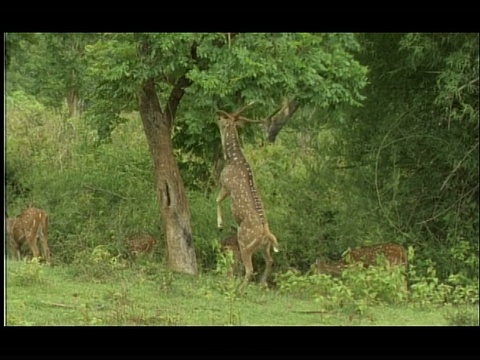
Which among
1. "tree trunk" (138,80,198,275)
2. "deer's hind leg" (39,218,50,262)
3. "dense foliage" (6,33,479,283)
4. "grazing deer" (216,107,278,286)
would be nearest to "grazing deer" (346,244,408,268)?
"dense foliage" (6,33,479,283)

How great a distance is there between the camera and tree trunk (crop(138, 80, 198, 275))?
1027 cm

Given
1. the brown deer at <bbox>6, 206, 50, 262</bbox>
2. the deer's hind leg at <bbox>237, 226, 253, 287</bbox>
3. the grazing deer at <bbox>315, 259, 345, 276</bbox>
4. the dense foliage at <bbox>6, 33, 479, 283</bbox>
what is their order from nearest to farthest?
the dense foliage at <bbox>6, 33, 479, 283</bbox> → the deer's hind leg at <bbox>237, 226, 253, 287</bbox> → the grazing deer at <bbox>315, 259, 345, 276</bbox> → the brown deer at <bbox>6, 206, 50, 262</bbox>

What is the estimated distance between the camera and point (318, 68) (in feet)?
29.1

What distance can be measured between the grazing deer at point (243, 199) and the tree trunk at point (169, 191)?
0.81 meters

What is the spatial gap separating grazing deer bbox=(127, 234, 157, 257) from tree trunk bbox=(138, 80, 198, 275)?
32cm

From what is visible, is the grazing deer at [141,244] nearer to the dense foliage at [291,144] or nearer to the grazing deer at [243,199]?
the dense foliage at [291,144]

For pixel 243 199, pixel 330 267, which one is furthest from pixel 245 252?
pixel 330 267

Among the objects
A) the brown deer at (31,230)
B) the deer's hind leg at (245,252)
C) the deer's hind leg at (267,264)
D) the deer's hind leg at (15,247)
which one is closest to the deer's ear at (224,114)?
the deer's hind leg at (245,252)

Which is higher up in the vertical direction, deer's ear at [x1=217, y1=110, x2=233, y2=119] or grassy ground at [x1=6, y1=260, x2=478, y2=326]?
deer's ear at [x1=217, y1=110, x2=233, y2=119]

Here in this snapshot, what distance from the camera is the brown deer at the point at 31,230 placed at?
1072 cm

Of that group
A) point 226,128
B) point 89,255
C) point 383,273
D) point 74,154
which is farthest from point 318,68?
point 74,154

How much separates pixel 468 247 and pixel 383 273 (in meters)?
1.99

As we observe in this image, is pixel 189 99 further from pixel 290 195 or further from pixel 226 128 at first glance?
pixel 290 195

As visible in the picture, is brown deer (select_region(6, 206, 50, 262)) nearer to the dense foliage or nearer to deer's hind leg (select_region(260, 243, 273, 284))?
the dense foliage
